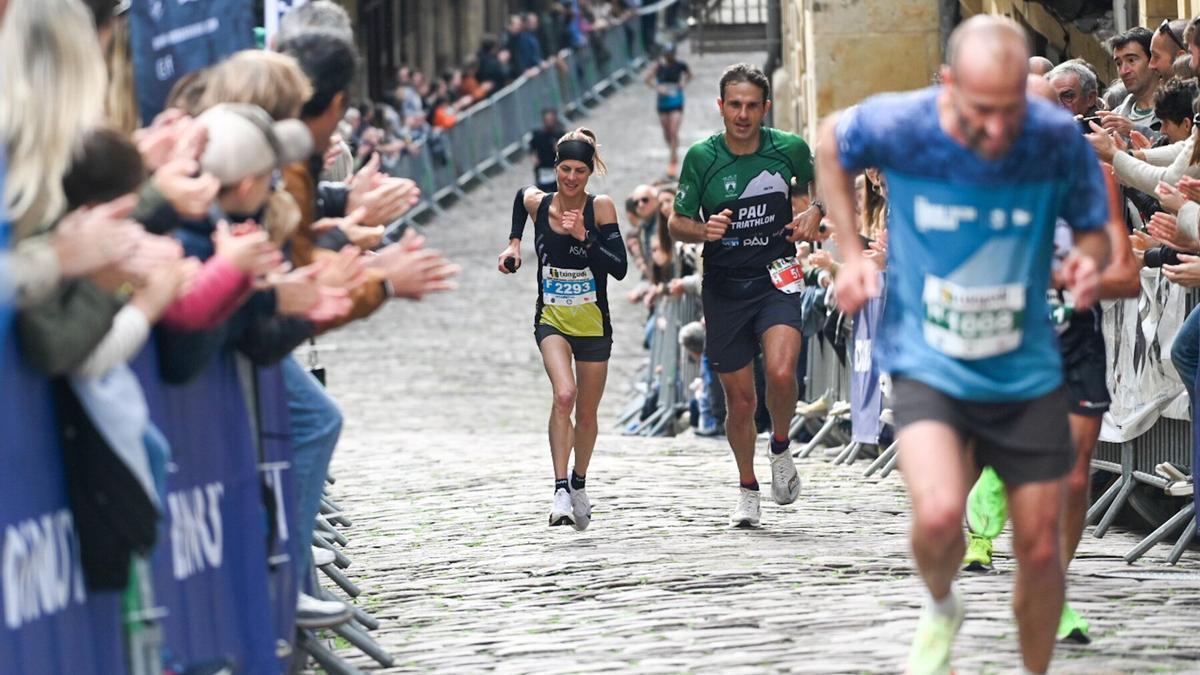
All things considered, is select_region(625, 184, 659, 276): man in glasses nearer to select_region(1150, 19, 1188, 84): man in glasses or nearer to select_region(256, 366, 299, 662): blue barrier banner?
select_region(1150, 19, 1188, 84): man in glasses

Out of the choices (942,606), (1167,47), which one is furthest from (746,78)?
(942,606)

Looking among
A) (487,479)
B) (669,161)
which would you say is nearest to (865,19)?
(487,479)

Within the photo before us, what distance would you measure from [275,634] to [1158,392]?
569 cm

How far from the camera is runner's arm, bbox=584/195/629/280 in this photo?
38.6 feet

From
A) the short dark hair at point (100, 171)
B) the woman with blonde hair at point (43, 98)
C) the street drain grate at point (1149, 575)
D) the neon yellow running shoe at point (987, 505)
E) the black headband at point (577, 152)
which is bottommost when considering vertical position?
the street drain grate at point (1149, 575)

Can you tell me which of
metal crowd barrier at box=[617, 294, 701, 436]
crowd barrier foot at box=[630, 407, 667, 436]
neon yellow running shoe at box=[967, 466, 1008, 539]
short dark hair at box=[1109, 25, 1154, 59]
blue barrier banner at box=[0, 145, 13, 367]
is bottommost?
crowd barrier foot at box=[630, 407, 667, 436]

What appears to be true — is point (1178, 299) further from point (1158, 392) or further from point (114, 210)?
point (114, 210)

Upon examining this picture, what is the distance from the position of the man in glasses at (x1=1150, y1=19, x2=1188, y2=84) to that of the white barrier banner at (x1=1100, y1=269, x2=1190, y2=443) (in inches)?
38.7

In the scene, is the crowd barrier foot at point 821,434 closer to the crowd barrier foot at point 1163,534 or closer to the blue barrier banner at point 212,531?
the crowd barrier foot at point 1163,534

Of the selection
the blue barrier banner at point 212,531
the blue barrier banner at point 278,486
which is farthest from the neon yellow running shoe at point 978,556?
the blue barrier banner at point 212,531

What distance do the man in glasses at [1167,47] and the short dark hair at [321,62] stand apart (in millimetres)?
5057

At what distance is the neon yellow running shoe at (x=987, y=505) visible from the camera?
8.91 m

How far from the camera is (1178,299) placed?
10633mm

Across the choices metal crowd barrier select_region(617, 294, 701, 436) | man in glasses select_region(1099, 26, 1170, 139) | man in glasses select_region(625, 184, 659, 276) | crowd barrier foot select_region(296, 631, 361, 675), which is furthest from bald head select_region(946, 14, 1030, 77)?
man in glasses select_region(625, 184, 659, 276)
